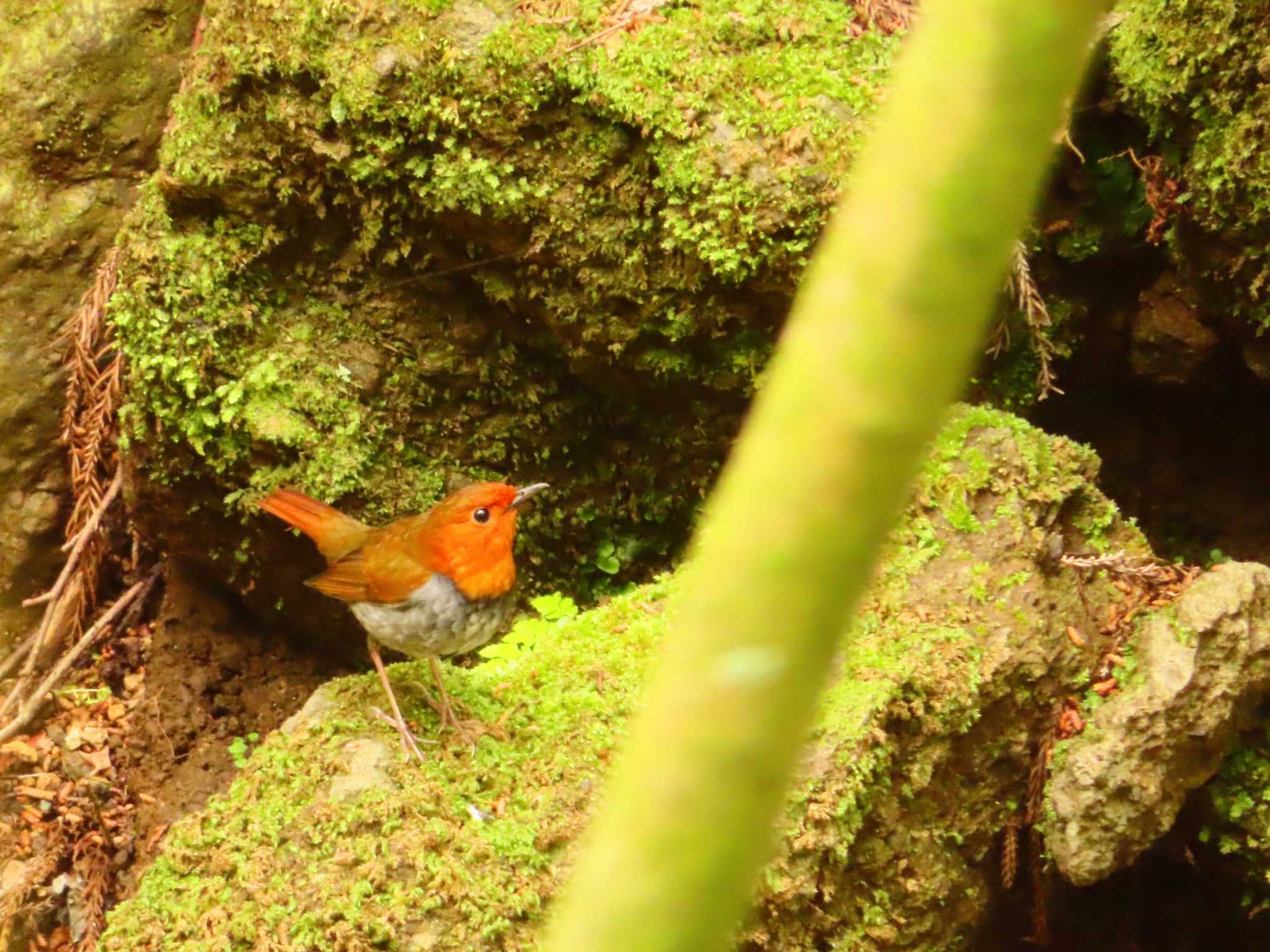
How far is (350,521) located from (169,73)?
247 cm

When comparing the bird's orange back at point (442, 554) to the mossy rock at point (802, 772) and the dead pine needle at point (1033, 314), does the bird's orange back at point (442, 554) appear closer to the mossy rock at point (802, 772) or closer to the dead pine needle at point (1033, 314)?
the mossy rock at point (802, 772)

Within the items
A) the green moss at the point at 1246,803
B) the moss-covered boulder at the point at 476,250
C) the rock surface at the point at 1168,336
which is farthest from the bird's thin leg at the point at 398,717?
the rock surface at the point at 1168,336

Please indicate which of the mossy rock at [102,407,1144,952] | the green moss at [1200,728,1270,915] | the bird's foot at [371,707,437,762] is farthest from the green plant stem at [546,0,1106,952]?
the green moss at [1200,728,1270,915]

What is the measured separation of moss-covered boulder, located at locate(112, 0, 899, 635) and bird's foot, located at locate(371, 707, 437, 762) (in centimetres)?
137

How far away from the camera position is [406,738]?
334 cm

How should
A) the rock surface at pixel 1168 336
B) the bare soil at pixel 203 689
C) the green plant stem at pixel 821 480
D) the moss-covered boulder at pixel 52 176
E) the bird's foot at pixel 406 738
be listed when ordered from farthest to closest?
the moss-covered boulder at pixel 52 176 < the bare soil at pixel 203 689 < the rock surface at pixel 1168 336 < the bird's foot at pixel 406 738 < the green plant stem at pixel 821 480

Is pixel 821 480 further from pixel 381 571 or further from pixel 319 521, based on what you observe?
pixel 319 521

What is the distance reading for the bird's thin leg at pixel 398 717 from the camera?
10.9 ft

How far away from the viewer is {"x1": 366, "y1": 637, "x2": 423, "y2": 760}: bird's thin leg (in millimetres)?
3322

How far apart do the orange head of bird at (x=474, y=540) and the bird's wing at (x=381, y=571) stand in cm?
6

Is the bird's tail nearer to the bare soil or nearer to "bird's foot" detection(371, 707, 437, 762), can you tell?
"bird's foot" detection(371, 707, 437, 762)

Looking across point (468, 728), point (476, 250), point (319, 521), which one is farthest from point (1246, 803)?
point (476, 250)

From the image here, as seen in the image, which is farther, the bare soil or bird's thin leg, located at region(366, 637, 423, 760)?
the bare soil

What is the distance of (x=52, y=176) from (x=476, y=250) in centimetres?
201
